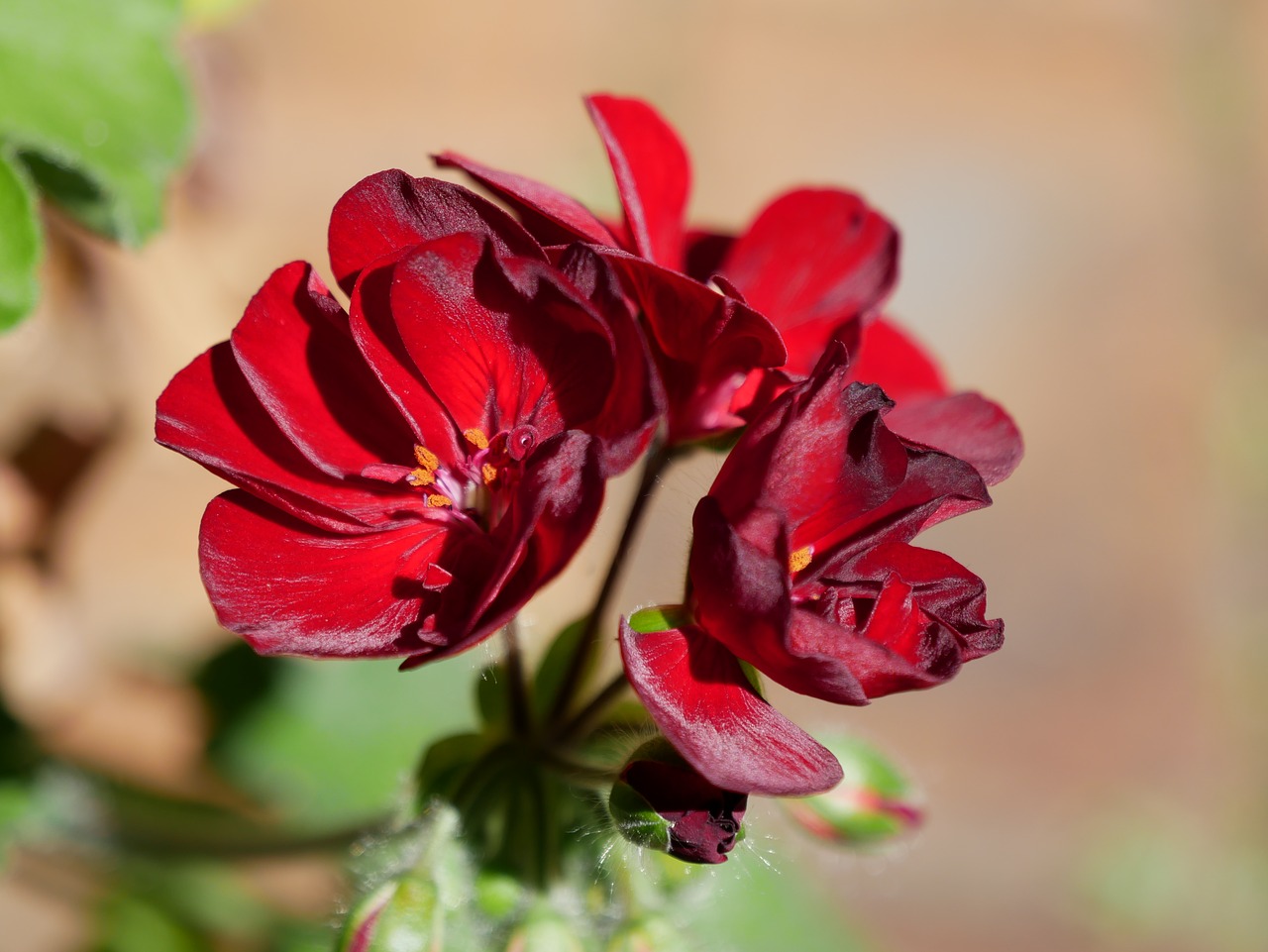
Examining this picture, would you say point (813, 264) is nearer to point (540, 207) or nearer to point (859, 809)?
point (540, 207)

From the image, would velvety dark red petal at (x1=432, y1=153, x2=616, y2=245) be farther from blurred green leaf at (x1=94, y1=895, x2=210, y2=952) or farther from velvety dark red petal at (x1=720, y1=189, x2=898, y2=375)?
blurred green leaf at (x1=94, y1=895, x2=210, y2=952)

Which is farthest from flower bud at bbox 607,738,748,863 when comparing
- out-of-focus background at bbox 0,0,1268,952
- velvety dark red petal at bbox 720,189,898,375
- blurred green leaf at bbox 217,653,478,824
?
out-of-focus background at bbox 0,0,1268,952

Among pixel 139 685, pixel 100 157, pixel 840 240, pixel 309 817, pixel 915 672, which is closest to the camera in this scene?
pixel 915 672

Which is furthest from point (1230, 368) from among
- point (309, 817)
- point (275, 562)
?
point (275, 562)

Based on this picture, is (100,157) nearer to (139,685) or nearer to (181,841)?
(181,841)

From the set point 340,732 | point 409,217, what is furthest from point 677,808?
point 340,732

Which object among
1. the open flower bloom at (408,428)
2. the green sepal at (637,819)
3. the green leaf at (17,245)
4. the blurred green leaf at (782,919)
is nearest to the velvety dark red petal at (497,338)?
the open flower bloom at (408,428)

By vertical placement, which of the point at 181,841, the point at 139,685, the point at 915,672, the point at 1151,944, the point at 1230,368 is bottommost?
the point at 1151,944
